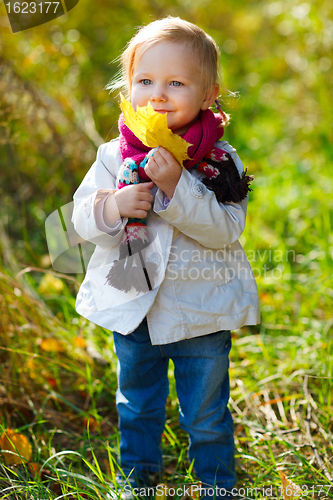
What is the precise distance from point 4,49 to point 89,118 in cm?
71

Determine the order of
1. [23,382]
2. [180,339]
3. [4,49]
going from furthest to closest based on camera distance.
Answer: [4,49] < [23,382] < [180,339]

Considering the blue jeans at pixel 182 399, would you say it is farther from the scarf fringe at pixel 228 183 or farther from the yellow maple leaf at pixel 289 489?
the scarf fringe at pixel 228 183

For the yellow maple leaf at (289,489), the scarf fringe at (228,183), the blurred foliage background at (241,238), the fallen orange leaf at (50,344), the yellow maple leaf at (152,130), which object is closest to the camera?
the yellow maple leaf at (152,130)

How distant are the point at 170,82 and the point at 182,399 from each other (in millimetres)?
1057

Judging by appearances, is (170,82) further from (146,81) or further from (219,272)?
(219,272)

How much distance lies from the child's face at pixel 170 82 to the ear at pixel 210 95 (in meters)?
0.04

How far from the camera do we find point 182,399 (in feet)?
4.91

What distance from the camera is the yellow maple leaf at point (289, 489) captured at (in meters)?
1.38

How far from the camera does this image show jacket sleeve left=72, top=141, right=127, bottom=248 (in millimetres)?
1257

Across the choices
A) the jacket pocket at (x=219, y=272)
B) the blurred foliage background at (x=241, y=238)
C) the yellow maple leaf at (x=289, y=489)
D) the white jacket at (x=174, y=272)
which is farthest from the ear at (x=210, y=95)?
the yellow maple leaf at (x=289, y=489)

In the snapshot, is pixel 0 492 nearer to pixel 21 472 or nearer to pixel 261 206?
pixel 21 472

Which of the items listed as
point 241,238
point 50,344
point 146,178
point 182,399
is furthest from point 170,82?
point 241,238

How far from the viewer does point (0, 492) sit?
4.41 ft

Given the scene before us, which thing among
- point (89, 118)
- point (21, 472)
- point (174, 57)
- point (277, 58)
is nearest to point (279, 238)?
point (89, 118)
